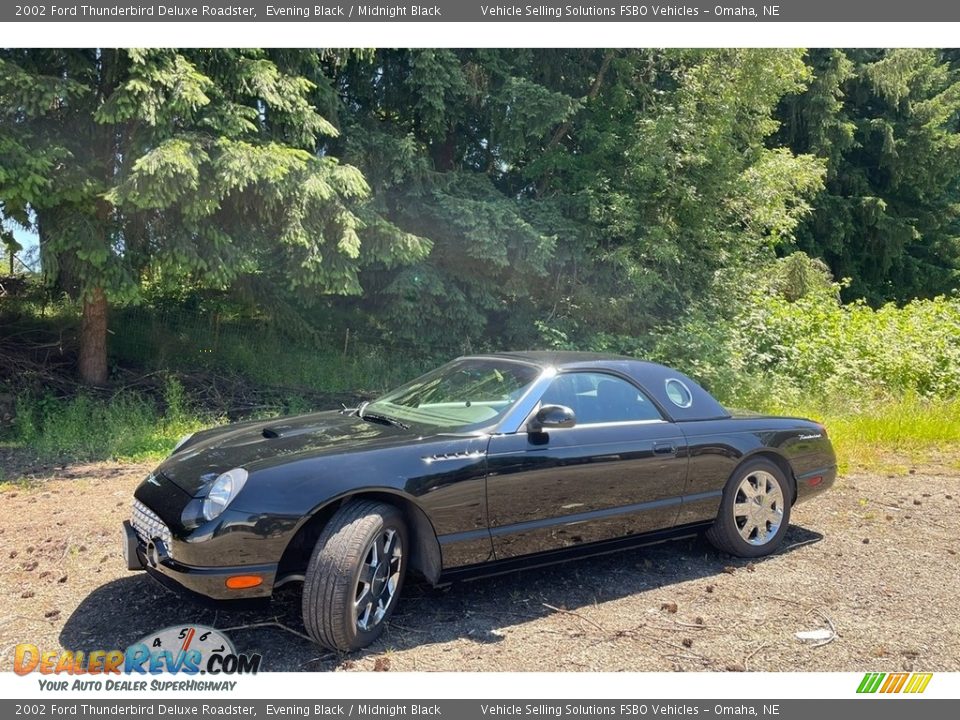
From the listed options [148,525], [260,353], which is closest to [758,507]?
[148,525]

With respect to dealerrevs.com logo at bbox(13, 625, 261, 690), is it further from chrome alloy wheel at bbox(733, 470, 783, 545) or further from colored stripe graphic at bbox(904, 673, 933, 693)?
chrome alloy wheel at bbox(733, 470, 783, 545)

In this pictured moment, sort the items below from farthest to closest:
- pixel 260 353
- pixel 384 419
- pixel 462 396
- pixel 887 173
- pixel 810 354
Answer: pixel 887 173 < pixel 810 354 < pixel 260 353 < pixel 462 396 < pixel 384 419

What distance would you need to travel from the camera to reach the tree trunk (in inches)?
388

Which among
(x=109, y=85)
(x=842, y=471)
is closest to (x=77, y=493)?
(x=109, y=85)

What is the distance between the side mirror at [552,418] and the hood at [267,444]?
718 millimetres

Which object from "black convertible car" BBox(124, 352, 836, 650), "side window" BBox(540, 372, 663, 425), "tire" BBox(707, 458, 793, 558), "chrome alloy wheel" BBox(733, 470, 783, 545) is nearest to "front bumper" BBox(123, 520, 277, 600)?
"black convertible car" BBox(124, 352, 836, 650)

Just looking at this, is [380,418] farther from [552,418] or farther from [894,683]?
[894,683]

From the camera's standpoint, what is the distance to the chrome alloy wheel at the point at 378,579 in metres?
3.67

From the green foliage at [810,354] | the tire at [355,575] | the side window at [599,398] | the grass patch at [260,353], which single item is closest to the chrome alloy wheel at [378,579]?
the tire at [355,575]

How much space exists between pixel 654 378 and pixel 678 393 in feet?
0.69

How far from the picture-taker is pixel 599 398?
4828 mm

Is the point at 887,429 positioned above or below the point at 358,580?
below

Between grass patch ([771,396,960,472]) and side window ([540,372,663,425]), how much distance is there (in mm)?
4194

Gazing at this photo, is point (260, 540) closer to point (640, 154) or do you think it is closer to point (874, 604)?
point (874, 604)
